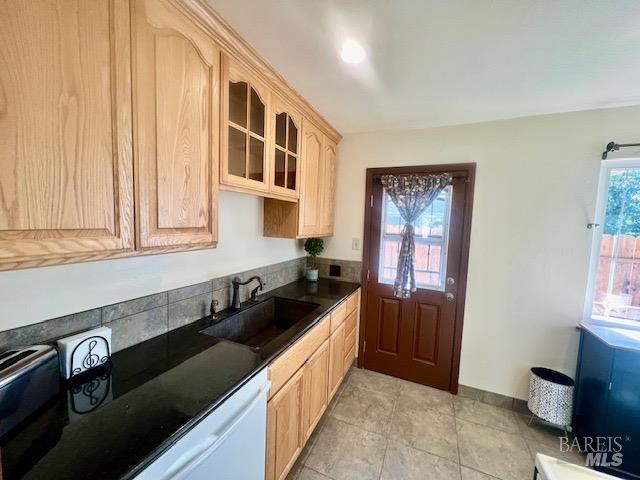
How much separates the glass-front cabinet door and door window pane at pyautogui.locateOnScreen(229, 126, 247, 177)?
0.78 ft

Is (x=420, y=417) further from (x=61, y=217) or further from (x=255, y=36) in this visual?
(x=255, y=36)

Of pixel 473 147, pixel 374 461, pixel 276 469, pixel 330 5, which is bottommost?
pixel 374 461

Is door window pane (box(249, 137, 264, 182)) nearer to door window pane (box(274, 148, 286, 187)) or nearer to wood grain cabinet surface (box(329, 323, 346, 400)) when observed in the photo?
door window pane (box(274, 148, 286, 187))

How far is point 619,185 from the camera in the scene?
1.90 metres

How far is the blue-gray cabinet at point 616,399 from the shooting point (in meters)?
1.58

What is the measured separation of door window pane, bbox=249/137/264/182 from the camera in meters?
1.46

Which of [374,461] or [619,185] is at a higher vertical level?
[619,185]

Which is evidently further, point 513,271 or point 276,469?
point 513,271

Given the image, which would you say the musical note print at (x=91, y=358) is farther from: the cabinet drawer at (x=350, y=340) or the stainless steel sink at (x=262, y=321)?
the cabinet drawer at (x=350, y=340)

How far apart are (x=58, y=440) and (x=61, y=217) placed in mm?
587

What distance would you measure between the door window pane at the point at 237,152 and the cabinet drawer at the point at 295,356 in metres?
0.96

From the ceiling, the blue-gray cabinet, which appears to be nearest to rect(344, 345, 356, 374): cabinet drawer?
the blue-gray cabinet

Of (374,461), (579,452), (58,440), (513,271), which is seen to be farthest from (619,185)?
(58,440)

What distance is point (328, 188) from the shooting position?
2.52 meters
